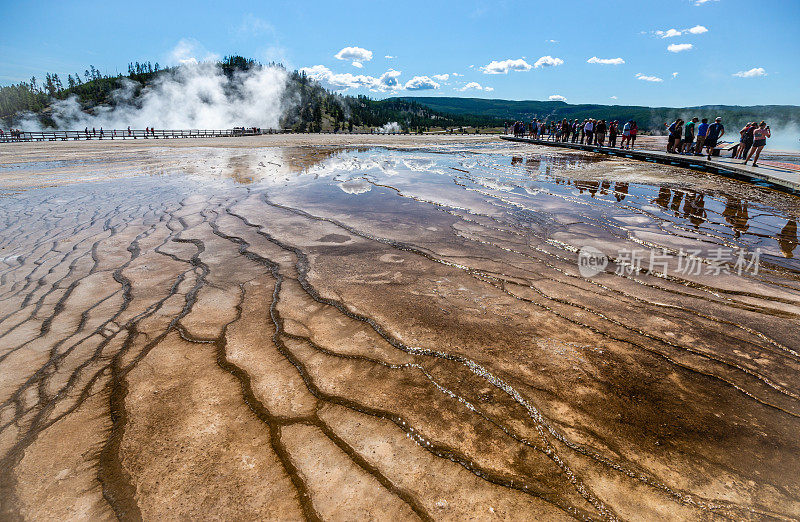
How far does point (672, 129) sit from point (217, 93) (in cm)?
13760

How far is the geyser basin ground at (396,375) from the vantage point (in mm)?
1592

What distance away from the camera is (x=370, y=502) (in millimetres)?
1522

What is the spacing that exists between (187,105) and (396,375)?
135756mm

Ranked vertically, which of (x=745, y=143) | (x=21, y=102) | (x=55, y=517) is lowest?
(x=55, y=517)

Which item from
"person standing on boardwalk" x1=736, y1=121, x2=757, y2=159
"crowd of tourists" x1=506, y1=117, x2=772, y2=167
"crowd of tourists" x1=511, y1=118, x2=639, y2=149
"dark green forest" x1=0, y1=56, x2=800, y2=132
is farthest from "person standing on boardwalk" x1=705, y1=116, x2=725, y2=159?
"dark green forest" x1=0, y1=56, x2=800, y2=132

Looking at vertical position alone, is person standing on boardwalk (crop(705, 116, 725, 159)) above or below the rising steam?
below

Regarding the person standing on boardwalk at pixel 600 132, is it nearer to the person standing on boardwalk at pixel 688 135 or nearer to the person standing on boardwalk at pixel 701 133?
the person standing on boardwalk at pixel 688 135

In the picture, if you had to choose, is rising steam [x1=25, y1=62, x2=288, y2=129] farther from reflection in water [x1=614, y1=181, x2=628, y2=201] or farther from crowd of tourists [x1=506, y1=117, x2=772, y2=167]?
reflection in water [x1=614, y1=181, x2=628, y2=201]

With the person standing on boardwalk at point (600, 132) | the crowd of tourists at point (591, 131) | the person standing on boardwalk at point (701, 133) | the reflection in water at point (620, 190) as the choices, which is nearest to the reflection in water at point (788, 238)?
the reflection in water at point (620, 190)

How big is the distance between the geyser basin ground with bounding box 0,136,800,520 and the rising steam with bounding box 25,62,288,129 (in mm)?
104827

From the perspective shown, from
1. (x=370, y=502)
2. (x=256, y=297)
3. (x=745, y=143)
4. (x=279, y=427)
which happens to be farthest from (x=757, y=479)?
(x=745, y=143)

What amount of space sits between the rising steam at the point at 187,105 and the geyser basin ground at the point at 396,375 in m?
105

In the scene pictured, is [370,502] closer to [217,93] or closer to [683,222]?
[683,222]

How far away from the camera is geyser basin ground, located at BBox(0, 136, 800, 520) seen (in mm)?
1592
